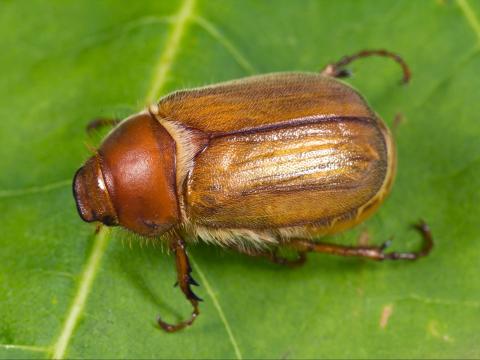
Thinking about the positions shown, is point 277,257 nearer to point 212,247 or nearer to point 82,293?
point 212,247

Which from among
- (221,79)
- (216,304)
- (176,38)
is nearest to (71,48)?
(176,38)

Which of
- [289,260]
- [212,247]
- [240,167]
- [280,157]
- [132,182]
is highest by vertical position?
[280,157]

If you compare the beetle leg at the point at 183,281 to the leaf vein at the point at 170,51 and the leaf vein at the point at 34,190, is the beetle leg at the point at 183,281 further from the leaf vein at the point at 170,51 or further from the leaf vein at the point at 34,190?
the leaf vein at the point at 170,51

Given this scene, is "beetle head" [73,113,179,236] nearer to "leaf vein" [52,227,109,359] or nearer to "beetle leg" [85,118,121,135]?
"leaf vein" [52,227,109,359]

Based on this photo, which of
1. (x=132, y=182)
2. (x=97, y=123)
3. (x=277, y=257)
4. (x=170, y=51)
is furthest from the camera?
(x=170, y=51)

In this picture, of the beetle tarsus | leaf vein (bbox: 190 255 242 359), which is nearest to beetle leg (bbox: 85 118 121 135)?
leaf vein (bbox: 190 255 242 359)

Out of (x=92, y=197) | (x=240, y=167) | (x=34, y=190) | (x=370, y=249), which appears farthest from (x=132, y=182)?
(x=370, y=249)
